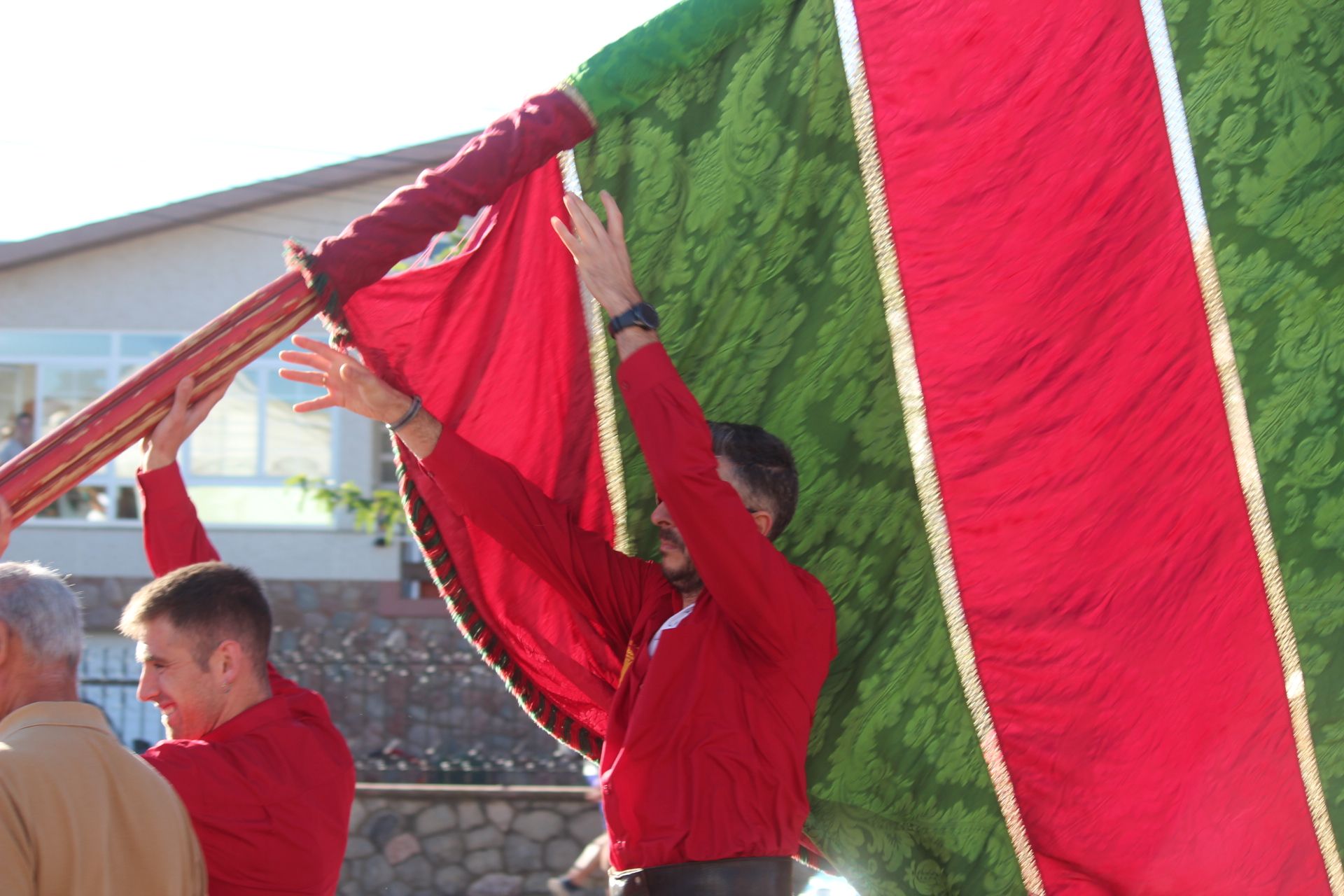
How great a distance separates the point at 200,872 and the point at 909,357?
1663mm

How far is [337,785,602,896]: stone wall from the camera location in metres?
7.25

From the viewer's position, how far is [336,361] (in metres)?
2.55

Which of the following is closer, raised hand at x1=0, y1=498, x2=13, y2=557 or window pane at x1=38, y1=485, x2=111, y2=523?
raised hand at x1=0, y1=498, x2=13, y2=557

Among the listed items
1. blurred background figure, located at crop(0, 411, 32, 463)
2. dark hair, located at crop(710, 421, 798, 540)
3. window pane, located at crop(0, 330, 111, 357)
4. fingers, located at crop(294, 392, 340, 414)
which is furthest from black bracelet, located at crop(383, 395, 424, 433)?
window pane, located at crop(0, 330, 111, 357)

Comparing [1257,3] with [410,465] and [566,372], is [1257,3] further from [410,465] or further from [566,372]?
[410,465]

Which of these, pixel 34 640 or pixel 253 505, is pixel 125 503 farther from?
pixel 34 640

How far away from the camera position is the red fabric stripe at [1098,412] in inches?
109

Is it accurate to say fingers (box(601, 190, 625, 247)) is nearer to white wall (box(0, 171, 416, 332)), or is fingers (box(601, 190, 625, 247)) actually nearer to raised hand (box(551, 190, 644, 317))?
raised hand (box(551, 190, 644, 317))

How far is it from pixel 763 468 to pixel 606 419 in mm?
463

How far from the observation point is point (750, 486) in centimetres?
257

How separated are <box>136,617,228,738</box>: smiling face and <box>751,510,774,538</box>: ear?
1.01 meters

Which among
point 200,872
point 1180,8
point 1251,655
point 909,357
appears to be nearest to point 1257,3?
point 1180,8

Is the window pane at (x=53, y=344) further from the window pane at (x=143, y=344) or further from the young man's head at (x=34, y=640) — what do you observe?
the young man's head at (x=34, y=640)

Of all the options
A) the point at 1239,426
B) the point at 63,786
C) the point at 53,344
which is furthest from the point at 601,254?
the point at 53,344
